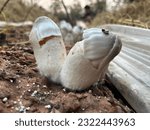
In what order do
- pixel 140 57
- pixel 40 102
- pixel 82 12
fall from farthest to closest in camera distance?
pixel 82 12 < pixel 140 57 < pixel 40 102

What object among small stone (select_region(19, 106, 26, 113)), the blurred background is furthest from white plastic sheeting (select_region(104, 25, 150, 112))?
the blurred background

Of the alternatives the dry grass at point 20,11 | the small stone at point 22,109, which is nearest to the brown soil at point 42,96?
the small stone at point 22,109

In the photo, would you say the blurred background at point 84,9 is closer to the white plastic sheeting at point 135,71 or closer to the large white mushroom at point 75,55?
the white plastic sheeting at point 135,71

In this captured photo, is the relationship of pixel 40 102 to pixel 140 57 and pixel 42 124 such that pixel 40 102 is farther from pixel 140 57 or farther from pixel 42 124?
pixel 140 57

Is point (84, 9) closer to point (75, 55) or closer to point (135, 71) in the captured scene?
point (135, 71)

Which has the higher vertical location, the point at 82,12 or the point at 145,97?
the point at 145,97

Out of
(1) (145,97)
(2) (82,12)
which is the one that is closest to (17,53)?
(1) (145,97)
